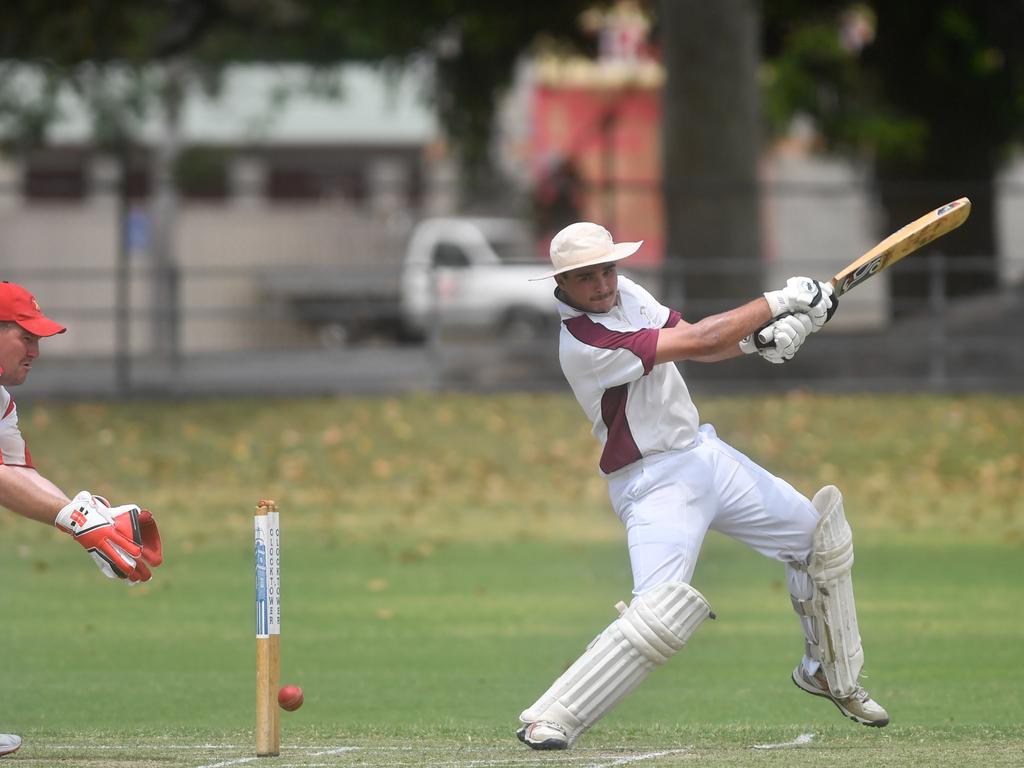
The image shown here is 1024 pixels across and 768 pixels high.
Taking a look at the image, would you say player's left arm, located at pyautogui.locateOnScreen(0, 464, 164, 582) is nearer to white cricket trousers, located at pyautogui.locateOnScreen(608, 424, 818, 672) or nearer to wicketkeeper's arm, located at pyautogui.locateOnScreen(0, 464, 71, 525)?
wicketkeeper's arm, located at pyautogui.locateOnScreen(0, 464, 71, 525)

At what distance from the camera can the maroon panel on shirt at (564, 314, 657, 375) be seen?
732cm

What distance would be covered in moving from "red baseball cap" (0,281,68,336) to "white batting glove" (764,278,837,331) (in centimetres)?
261

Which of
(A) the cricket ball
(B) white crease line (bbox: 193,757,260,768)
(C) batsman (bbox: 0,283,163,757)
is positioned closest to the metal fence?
(A) the cricket ball

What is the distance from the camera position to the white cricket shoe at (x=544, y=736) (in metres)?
7.07

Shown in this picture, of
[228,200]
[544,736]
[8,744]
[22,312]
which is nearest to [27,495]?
[22,312]

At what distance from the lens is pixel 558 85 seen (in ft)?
127

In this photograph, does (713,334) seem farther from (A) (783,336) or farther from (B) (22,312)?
(B) (22,312)

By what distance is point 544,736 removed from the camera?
23.2ft

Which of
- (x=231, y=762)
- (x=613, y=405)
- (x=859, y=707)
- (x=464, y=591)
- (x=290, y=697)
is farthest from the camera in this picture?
(x=464, y=591)

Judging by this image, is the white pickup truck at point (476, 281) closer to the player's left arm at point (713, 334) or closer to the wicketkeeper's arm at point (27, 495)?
the player's left arm at point (713, 334)

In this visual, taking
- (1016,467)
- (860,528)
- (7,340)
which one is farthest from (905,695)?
(1016,467)

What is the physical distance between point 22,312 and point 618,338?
7.18ft

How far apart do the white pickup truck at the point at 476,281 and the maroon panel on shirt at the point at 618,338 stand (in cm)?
1282

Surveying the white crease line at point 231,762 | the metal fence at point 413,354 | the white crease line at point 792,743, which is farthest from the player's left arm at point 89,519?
the metal fence at point 413,354
